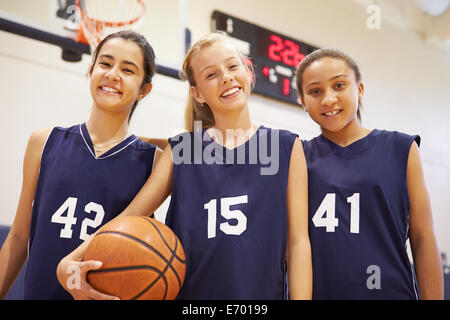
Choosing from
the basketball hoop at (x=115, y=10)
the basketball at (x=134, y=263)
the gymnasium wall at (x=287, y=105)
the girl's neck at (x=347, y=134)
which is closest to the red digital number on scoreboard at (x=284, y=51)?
the gymnasium wall at (x=287, y=105)

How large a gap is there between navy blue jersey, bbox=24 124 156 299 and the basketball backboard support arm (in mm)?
805

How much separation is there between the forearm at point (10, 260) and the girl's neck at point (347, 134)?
3.70ft

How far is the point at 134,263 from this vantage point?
1048 mm

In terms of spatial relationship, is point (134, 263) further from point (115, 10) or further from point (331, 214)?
point (115, 10)

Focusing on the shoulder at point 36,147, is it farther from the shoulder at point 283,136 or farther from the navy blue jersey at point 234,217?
the shoulder at point 283,136

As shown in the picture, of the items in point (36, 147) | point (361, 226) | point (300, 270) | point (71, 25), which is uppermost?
point (71, 25)

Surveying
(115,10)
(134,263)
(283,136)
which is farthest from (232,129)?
(115,10)

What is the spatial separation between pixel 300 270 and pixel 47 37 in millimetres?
1736

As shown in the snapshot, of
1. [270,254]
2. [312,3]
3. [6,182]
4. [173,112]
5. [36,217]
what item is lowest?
[270,254]

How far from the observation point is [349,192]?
4.26ft

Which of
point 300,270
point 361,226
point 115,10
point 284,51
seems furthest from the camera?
point 284,51

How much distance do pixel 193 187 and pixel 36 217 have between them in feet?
1.85

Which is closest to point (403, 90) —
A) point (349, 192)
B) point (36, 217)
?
point (349, 192)
